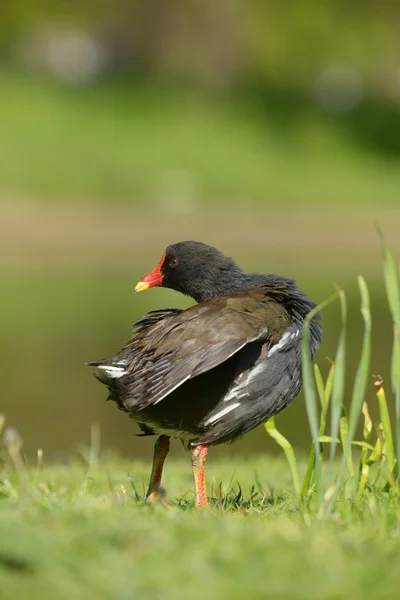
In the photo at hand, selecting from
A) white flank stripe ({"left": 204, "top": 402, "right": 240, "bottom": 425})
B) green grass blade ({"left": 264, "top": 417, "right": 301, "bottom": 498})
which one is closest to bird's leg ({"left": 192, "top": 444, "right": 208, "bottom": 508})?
white flank stripe ({"left": 204, "top": 402, "right": 240, "bottom": 425})

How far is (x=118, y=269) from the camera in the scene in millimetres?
18656

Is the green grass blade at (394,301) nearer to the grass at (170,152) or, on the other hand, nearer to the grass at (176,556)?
the grass at (176,556)

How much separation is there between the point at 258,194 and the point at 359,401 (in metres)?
Result: 21.7

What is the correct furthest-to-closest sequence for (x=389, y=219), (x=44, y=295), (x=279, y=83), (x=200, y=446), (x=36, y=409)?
(x=279, y=83)
(x=389, y=219)
(x=44, y=295)
(x=36, y=409)
(x=200, y=446)

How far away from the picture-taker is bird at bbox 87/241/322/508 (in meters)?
4.21

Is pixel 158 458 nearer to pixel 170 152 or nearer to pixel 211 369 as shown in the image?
pixel 211 369

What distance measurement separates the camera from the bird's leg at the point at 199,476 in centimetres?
429

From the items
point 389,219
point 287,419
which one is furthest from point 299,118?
point 287,419

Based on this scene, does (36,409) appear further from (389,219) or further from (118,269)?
(389,219)

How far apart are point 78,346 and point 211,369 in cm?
815

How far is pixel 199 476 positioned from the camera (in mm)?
4391

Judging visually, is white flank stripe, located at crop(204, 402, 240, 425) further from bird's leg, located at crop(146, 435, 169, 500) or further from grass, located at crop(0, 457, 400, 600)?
grass, located at crop(0, 457, 400, 600)

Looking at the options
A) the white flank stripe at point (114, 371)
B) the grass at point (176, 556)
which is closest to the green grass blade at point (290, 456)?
the white flank stripe at point (114, 371)

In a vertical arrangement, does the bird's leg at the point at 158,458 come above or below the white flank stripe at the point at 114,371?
below
